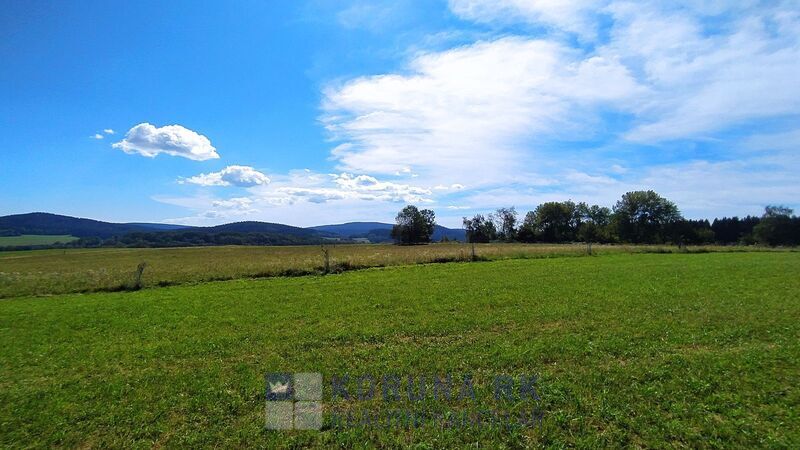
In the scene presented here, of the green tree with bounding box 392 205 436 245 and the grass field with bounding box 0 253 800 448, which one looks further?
the green tree with bounding box 392 205 436 245

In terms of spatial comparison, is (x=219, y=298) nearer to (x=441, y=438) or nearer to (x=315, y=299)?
(x=315, y=299)

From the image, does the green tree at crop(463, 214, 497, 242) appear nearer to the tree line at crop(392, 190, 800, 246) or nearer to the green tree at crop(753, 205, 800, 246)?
the tree line at crop(392, 190, 800, 246)

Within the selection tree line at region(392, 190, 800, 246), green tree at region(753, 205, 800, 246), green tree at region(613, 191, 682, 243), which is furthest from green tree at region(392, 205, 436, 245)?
green tree at region(753, 205, 800, 246)

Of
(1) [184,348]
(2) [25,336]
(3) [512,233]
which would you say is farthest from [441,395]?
(3) [512,233]

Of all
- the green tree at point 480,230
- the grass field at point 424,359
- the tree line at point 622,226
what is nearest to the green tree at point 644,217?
the tree line at point 622,226

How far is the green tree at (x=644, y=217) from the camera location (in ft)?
374

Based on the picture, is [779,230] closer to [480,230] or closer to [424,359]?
[480,230]

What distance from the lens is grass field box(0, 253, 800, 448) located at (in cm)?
612

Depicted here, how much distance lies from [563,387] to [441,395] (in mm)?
2444

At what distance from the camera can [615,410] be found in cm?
655

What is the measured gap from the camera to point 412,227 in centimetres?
12125

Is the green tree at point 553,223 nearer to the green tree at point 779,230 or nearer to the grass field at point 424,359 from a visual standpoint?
the green tree at point 779,230

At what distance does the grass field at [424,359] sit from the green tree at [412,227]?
102m

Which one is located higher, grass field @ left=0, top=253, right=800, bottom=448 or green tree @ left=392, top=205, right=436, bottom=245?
green tree @ left=392, top=205, right=436, bottom=245
